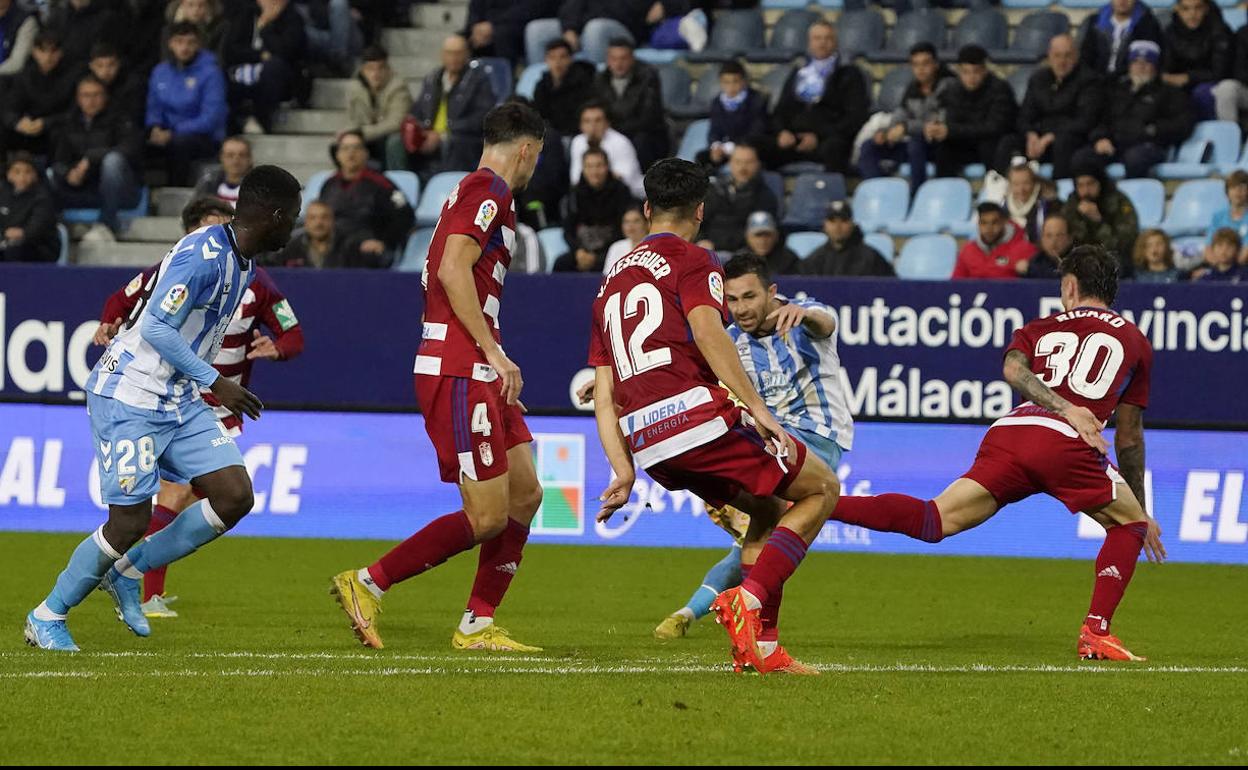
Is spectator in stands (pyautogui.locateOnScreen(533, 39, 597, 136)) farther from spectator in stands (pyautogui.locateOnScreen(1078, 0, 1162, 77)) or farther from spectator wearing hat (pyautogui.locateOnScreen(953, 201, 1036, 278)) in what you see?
spectator in stands (pyautogui.locateOnScreen(1078, 0, 1162, 77))

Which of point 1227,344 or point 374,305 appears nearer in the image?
point 1227,344

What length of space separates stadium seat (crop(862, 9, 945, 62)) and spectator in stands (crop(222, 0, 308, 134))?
585 cm

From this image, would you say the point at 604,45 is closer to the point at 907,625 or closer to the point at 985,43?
the point at 985,43

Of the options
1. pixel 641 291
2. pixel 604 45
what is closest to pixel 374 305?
pixel 604 45

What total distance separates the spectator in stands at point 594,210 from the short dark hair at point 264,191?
327 inches

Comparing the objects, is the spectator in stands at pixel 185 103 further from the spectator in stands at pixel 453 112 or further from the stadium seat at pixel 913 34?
the stadium seat at pixel 913 34

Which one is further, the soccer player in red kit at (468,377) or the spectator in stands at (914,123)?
the spectator in stands at (914,123)

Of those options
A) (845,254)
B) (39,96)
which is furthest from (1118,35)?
(39,96)

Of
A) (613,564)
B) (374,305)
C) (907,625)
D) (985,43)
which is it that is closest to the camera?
(907,625)

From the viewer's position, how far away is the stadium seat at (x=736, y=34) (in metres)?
19.5

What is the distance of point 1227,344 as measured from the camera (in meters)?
14.3

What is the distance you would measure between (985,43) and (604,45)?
365cm

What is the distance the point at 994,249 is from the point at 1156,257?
1.25 m

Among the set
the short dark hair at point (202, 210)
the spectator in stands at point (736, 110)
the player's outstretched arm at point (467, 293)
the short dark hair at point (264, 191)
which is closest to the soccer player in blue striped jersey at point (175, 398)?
the short dark hair at point (264, 191)
